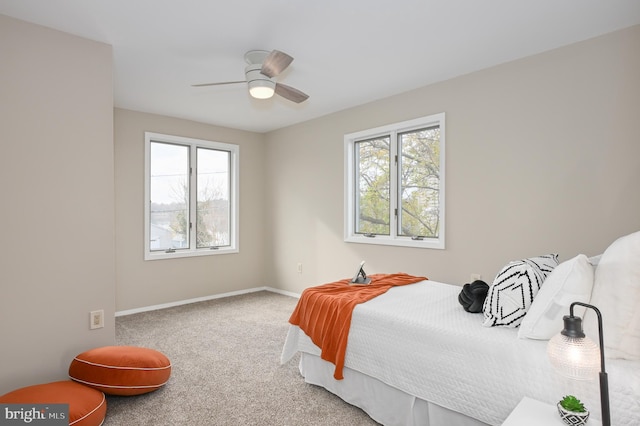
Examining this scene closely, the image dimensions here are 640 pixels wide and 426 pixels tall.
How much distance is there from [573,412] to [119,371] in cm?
245

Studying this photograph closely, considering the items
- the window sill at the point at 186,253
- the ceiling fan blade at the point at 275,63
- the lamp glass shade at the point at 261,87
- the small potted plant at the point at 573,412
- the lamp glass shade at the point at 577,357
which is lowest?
the small potted plant at the point at 573,412

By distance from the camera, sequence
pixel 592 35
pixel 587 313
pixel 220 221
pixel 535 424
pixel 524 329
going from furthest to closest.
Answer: pixel 220 221 < pixel 592 35 < pixel 524 329 < pixel 587 313 < pixel 535 424

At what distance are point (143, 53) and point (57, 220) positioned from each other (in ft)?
4.83

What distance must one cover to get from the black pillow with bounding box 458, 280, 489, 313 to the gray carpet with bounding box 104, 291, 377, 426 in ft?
2.97

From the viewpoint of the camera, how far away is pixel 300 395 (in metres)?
2.54

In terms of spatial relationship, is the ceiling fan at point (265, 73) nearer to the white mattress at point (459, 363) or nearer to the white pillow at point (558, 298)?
the white mattress at point (459, 363)

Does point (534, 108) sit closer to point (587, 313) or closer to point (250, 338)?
point (587, 313)

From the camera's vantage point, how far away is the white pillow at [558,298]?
161 centimetres

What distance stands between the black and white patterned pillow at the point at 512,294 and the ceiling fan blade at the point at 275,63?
1896 mm

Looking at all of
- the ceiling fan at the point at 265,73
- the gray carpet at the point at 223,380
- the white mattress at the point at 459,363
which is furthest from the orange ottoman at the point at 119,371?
the ceiling fan at the point at 265,73

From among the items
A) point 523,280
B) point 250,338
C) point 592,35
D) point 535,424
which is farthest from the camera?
point 250,338

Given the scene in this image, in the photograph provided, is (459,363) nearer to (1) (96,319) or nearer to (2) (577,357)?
(2) (577,357)

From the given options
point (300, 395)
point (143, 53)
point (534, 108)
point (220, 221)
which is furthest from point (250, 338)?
point (534, 108)

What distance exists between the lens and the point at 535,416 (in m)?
1.36
